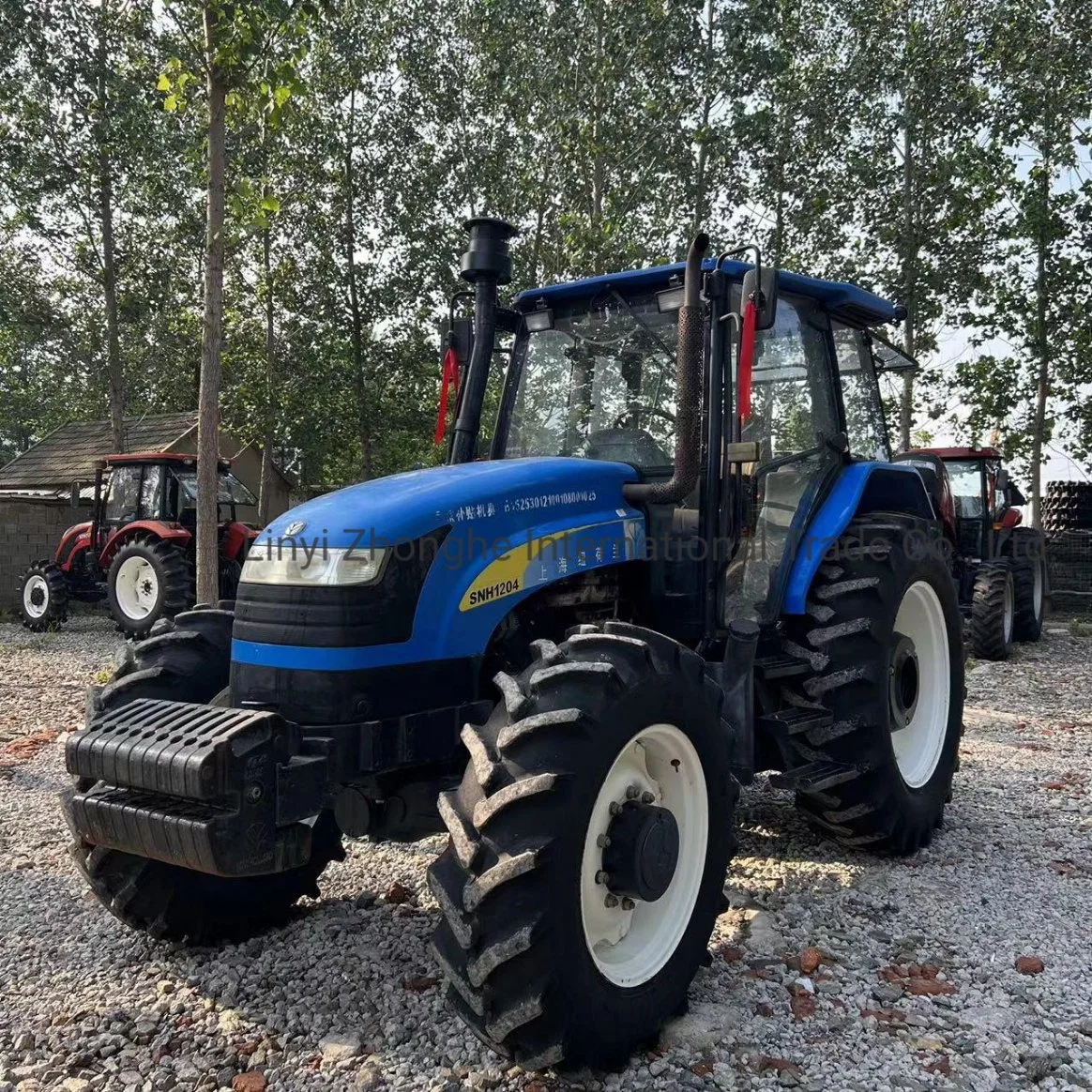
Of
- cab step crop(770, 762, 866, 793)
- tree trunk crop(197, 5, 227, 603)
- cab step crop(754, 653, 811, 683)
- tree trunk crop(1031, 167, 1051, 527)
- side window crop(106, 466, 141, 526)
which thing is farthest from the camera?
tree trunk crop(1031, 167, 1051, 527)

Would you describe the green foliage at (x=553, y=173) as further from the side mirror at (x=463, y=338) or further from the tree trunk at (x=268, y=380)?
the side mirror at (x=463, y=338)

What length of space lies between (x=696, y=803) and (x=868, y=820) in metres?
1.30

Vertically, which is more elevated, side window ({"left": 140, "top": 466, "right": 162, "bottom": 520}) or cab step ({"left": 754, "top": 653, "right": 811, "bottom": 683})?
side window ({"left": 140, "top": 466, "right": 162, "bottom": 520})

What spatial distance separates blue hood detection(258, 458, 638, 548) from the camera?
2.72m

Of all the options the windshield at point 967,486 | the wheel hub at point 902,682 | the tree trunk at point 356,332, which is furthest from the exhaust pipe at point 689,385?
the tree trunk at point 356,332

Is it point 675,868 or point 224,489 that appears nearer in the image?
point 675,868

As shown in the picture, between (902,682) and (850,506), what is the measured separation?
2.79 ft

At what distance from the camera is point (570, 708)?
2371 mm

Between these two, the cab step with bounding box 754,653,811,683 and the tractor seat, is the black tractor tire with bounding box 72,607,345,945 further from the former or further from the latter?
the cab step with bounding box 754,653,811,683

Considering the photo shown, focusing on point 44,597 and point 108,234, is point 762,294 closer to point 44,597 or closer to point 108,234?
point 44,597

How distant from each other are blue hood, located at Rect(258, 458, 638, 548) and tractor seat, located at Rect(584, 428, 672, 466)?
32cm

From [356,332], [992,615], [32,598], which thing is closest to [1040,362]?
[992,615]

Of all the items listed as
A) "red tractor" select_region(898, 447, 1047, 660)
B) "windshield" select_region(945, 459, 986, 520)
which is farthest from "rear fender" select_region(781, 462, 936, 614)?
"windshield" select_region(945, 459, 986, 520)

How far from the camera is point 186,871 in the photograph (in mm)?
3002
